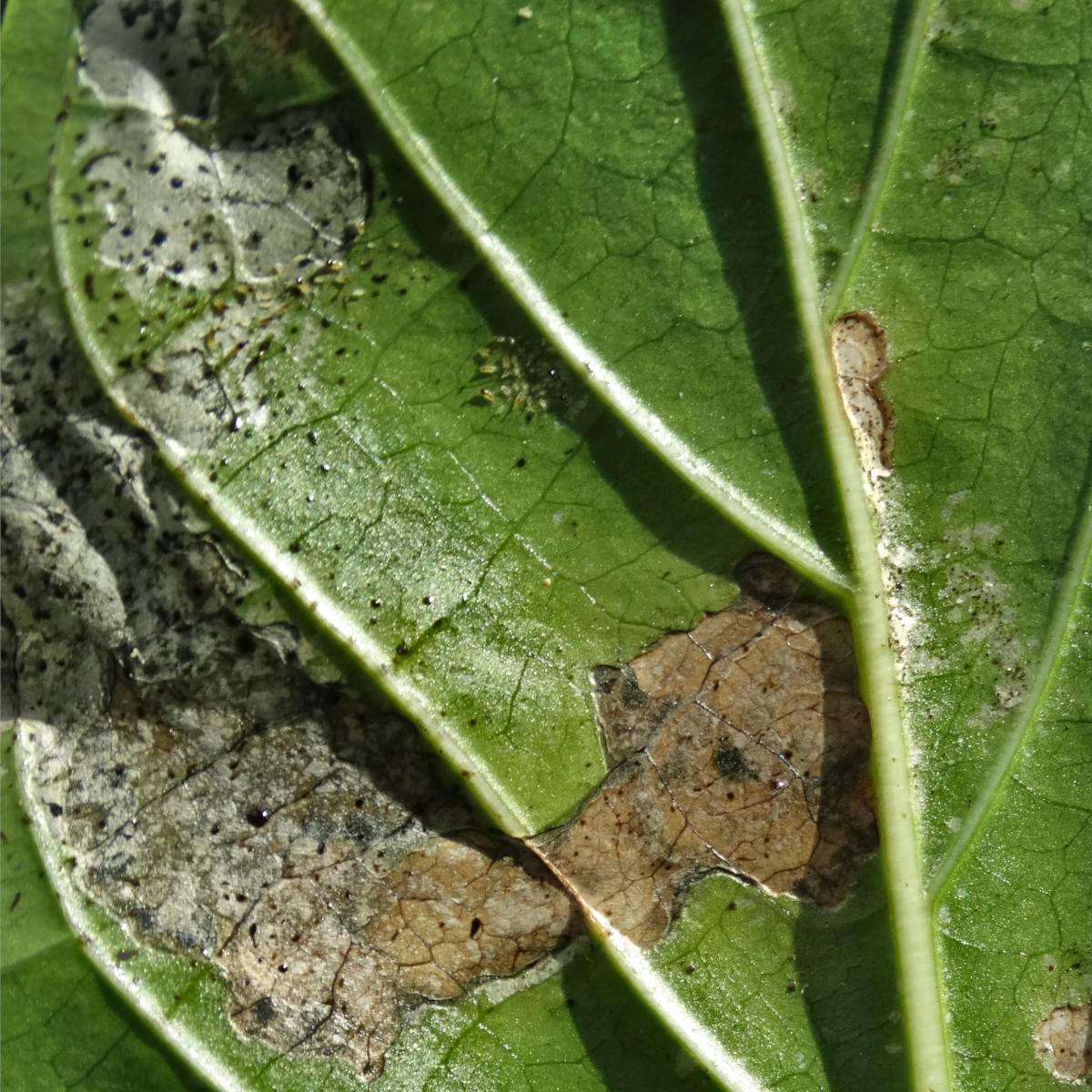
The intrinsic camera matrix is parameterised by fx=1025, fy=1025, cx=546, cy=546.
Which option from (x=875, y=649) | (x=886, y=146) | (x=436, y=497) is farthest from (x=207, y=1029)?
(x=886, y=146)

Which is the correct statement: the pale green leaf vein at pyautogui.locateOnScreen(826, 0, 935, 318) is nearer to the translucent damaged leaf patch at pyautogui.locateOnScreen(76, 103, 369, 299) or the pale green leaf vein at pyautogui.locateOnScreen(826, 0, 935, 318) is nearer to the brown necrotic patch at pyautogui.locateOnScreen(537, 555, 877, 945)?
the brown necrotic patch at pyautogui.locateOnScreen(537, 555, 877, 945)

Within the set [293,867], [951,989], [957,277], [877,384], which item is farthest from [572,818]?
[957,277]

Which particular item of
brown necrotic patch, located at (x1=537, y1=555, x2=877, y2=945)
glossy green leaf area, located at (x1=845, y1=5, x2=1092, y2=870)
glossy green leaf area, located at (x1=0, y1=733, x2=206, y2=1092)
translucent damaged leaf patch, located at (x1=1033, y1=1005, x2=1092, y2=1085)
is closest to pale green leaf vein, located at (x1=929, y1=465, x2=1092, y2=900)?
glossy green leaf area, located at (x1=845, y1=5, x2=1092, y2=870)

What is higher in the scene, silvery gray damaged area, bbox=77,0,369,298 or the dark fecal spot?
silvery gray damaged area, bbox=77,0,369,298

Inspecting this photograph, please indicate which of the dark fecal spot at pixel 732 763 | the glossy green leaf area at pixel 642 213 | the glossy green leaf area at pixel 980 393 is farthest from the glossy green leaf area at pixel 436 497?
the glossy green leaf area at pixel 980 393

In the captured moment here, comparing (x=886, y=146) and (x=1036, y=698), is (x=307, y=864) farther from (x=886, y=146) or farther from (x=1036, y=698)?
(x=886, y=146)
